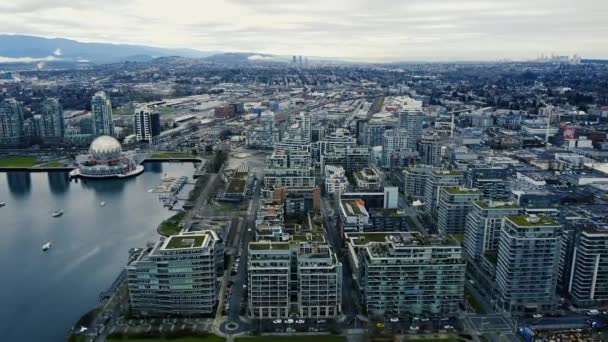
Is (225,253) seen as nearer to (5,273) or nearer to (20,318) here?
(20,318)

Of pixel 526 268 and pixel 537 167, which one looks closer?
pixel 526 268

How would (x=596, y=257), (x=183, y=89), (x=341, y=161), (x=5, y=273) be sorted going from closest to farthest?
(x=596, y=257) < (x=5, y=273) < (x=341, y=161) < (x=183, y=89)

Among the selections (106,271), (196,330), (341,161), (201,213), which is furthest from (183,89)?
(196,330)

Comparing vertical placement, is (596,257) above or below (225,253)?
above

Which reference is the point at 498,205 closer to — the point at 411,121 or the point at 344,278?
the point at 344,278

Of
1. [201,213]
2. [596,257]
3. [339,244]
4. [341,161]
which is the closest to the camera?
[596,257]

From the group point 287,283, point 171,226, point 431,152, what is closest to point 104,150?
point 171,226

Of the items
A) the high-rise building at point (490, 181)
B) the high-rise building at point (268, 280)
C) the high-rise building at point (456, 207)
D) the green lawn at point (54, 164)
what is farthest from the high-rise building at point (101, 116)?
A: the high-rise building at point (268, 280)
